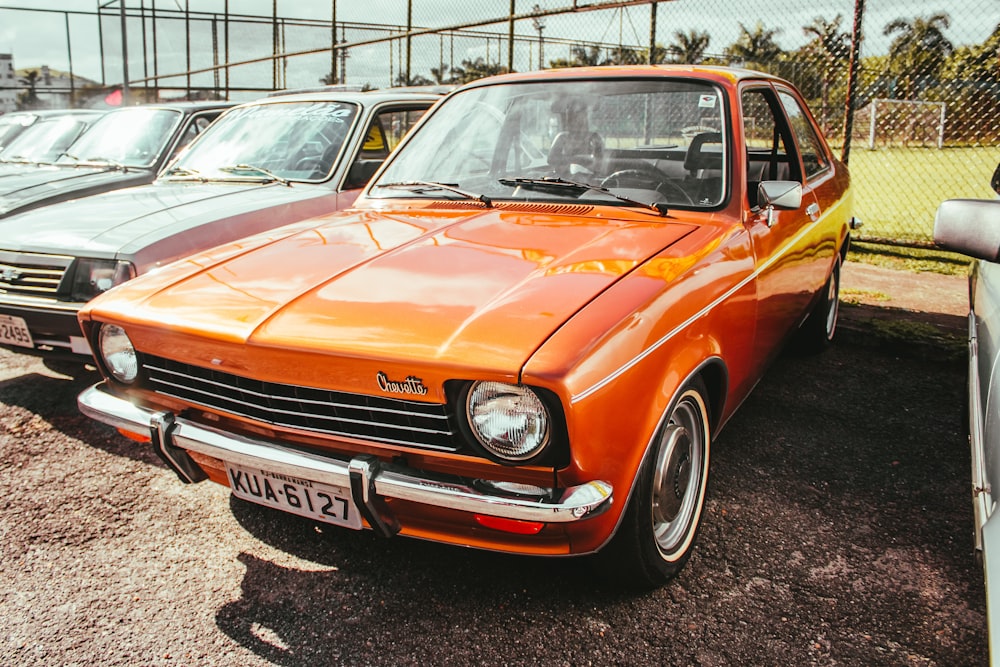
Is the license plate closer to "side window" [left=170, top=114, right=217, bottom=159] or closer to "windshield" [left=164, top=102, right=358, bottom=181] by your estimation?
"windshield" [left=164, top=102, right=358, bottom=181]

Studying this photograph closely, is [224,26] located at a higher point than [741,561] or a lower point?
higher

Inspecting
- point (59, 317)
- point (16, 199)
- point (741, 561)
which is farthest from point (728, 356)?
point (16, 199)

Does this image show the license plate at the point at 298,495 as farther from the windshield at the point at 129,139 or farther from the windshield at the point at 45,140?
the windshield at the point at 45,140

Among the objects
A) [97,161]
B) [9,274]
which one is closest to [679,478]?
[9,274]

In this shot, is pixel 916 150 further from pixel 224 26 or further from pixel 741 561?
pixel 741 561

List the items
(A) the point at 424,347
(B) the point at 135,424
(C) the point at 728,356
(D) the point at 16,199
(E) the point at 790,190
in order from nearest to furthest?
1. (A) the point at 424,347
2. (B) the point at 135,424
3. (C) the point at 728,356
4. (E) the point at 790,190
5. (D) the point at 16,199

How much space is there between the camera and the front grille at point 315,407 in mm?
1972

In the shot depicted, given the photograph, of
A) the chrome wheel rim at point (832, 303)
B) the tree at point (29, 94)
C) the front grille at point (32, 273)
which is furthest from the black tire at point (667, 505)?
the tree at point (29, 94)

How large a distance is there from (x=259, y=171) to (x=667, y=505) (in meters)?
3.59

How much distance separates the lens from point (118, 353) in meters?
2.52

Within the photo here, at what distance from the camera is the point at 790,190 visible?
9.86 ft

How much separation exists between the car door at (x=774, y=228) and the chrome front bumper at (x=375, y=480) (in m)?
1.48

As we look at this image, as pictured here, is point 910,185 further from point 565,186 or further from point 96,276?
point 96,276

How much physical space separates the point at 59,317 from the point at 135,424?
165 centimetres
